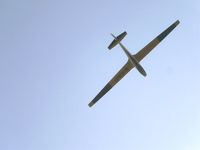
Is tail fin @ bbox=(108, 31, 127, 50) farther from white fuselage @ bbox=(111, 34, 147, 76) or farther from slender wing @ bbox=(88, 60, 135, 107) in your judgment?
slender wing @ bbox=(88, 60, 135, 107)

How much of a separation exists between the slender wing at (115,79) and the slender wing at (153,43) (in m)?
2.00

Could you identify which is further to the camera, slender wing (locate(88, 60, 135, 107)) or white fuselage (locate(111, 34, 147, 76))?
slender wing (locate(88, 60, 135, 107))

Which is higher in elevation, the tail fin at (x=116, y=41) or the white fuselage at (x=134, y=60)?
the tail fin at (x=116, y=41)

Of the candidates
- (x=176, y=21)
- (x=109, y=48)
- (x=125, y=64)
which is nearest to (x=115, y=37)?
(x=109, y=48)

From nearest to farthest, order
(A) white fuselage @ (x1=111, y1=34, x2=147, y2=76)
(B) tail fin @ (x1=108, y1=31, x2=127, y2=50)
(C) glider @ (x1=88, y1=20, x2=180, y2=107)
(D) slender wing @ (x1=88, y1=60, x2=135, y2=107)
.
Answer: (B) tail fin @ (x1=108, y1=31, x2=127, y2=50) < (C) glider @ (x1=88, y1=20, x2=180, y2=107) < (A) white fuselage @ (x1=111, y1=34, x2=147, y2=76) < (D) slender wing @ (x1=88, y1=60, x2=135, y2=107)

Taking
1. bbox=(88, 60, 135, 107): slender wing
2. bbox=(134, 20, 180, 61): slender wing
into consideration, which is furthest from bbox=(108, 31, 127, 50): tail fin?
bbox=(88, 60, 135, 107): slender wing

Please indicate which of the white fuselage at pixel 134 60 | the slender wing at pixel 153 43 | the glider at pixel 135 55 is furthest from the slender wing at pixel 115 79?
the slender wing at pixel 153 43

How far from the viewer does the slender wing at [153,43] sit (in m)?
52.1

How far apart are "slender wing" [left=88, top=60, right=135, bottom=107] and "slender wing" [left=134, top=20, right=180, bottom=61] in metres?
2.00

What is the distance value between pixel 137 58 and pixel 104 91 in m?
8.49

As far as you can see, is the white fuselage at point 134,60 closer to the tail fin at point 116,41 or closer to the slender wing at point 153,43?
the slender wing at point 153,43

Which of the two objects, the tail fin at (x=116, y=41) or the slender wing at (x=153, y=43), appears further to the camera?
the slender wing at (x=153, y=43)

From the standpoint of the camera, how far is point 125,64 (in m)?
53.8

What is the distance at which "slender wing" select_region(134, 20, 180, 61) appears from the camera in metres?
52.1
